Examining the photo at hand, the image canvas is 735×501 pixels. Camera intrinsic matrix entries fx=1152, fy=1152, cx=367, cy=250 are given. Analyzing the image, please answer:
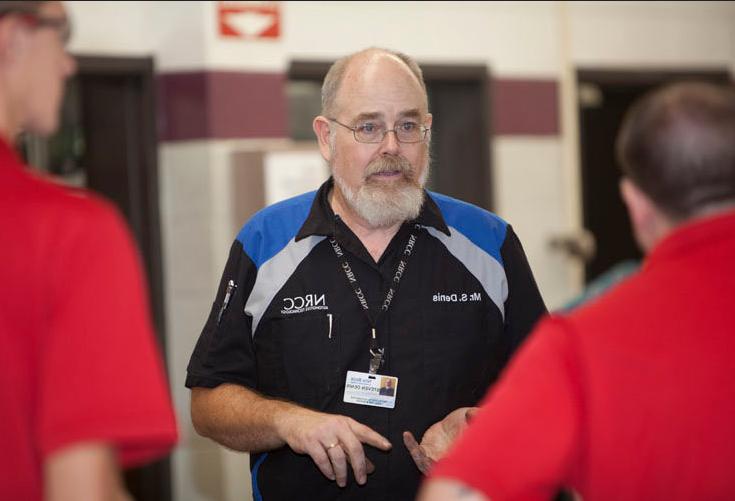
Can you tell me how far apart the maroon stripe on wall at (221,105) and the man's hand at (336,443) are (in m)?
2.92

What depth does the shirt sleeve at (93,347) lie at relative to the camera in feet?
4.58

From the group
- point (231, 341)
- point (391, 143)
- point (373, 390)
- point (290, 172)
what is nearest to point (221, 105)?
point (290, 172)

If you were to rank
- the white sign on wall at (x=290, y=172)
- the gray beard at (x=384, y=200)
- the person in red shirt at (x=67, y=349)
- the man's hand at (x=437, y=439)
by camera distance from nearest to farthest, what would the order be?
the person in red shirt at (x=67, y=349) < the man's hand at (x=437, y=439) < the gray beard at (x=384, y=200) < the white sign on wall at (x=290, y=172)

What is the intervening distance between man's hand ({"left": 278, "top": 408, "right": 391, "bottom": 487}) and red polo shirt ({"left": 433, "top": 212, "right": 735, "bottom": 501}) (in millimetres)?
872

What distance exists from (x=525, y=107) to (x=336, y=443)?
151 inches

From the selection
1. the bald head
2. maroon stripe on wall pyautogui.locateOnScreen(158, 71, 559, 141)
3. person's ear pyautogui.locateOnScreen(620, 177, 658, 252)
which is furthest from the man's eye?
maroon stripe on wall pyautogui.locateOnScreen(158, 71, 559, 141)

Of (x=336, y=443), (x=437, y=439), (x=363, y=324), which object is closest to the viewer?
(x=336, y=443)

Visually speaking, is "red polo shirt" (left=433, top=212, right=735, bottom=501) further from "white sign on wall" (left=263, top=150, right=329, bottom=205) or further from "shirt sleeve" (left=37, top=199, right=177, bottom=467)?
"white sign on wall" (left=263, top=150, right=329, bottom=205)

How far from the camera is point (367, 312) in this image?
259 cm

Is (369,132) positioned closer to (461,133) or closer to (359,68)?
(359,68)

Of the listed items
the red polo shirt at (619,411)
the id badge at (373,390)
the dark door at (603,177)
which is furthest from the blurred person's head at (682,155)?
the dark door at (603,177)

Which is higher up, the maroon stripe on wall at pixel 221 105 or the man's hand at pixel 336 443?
the maroon stripe on wall at pixel 221 105

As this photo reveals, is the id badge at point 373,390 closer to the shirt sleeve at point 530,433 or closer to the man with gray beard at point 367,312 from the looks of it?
the man with gray beard at point 367,312

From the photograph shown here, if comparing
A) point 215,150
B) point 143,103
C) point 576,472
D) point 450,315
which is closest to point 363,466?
point 450,315
